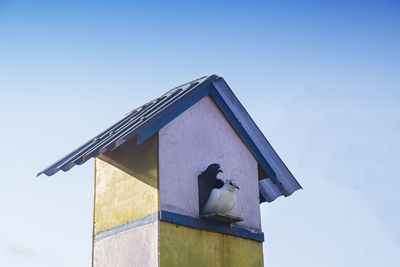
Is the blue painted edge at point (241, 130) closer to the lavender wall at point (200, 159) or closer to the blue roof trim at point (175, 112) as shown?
the lavender wall at point (200, 159)

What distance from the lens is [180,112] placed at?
31.3ft

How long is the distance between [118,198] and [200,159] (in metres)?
1.43

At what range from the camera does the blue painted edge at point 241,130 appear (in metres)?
10.3

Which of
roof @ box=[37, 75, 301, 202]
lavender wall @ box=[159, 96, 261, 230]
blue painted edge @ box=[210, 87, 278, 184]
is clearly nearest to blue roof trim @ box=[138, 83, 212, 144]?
roof @ box=[37, 75, 301, 202]

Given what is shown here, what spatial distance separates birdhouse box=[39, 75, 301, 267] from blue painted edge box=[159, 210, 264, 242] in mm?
14

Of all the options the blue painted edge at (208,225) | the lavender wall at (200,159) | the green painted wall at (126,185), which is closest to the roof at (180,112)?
the lavender wall at (200,159)

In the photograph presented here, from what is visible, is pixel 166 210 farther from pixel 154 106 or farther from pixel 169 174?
pixel 154 106

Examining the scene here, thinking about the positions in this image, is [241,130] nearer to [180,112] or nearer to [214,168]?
[214,168]

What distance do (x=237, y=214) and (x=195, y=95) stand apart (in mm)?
2057

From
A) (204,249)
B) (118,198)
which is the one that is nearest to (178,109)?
(118,198)

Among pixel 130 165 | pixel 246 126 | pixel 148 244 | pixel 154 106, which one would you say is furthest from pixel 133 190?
pixel 246 126

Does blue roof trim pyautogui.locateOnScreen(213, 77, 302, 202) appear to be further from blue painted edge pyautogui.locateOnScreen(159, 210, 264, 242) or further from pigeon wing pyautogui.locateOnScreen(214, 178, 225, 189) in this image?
→ blue painted edge pyautogui.locateOnScreen(159, 210, 264, 242)

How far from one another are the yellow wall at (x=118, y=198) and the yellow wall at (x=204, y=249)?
1.62 feet

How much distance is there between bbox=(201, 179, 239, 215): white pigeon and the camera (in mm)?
9047
